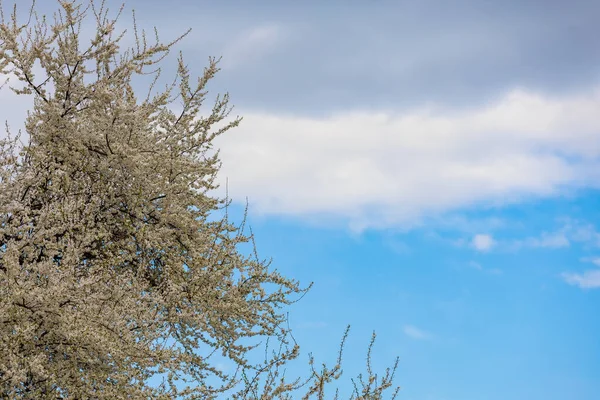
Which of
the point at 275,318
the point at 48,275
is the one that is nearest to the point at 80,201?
the point at 48,275

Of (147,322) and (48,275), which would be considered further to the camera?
(147,322)

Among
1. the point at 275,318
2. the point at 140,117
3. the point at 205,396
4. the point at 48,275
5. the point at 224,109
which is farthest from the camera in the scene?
the point at 224,109

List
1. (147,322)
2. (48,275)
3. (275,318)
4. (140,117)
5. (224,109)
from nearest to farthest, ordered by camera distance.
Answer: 1. (48,275)
2. (147,322)
3. (140,117)
4. (275,318)
5. (224,109)

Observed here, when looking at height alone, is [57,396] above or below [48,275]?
below

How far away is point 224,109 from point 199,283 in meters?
4.28

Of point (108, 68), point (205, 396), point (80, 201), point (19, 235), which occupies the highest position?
point (108, 68)

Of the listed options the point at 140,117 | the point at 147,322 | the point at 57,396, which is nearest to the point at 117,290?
the point at 147,322

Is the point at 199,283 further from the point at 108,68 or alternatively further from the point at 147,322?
the point at 108,68

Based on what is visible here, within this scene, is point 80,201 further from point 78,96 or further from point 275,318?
point 275,318

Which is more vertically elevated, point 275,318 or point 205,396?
point 275,318

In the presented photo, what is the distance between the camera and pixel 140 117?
13945 millimetres

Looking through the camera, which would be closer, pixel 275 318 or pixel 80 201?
pixel 80 201

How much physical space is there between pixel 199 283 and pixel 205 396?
2.45 metres

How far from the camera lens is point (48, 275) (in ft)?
35.2
